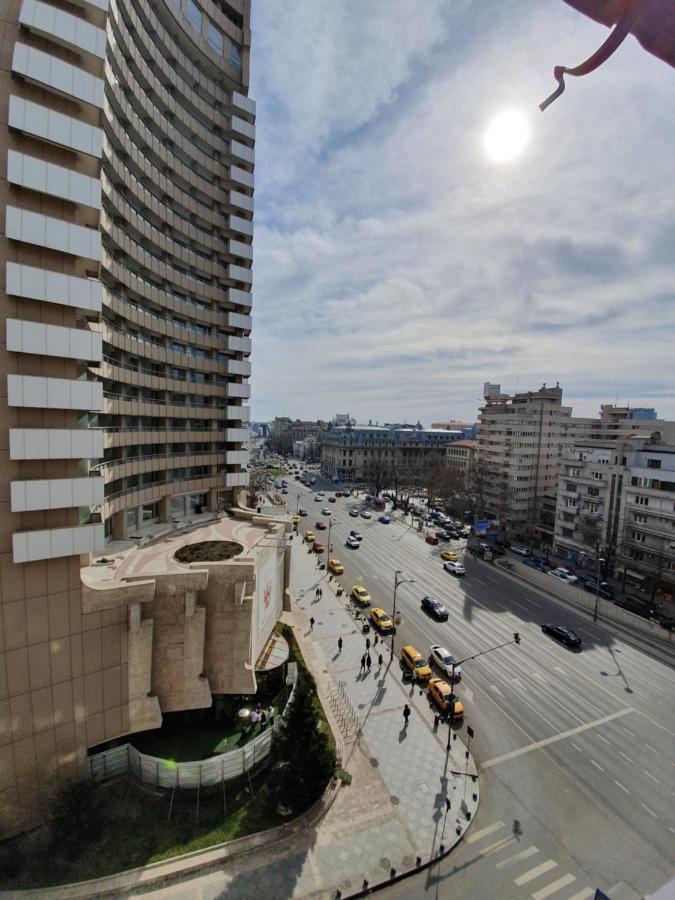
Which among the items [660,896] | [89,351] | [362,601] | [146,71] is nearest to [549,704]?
[362,601]

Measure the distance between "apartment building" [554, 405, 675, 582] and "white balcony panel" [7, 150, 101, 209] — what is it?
58.7 metres

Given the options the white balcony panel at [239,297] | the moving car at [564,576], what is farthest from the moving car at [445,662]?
the white balcony panel at [239,297]

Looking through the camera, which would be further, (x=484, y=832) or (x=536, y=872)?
(x=484, y=832)

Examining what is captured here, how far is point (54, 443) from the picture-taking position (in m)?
20.9

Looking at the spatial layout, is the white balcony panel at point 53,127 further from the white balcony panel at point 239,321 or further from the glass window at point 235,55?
the glass window at point 235,55

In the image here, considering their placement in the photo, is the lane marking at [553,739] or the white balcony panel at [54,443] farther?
the lane marking at [553,739]

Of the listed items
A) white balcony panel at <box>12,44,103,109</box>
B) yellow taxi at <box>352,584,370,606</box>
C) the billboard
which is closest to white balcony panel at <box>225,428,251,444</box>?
yellow taxi at <box>352,584,370,606</box>

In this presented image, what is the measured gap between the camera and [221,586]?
26828mm

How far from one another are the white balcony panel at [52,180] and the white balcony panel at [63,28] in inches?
246

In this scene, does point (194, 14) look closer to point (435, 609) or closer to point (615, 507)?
point (435, 609)

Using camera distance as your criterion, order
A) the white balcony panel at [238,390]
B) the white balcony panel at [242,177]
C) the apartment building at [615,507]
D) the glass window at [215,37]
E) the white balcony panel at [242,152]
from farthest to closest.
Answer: the apartment building at [615,507]
the white balcony panel at [238,390]
the white balcony panel at [242,177]
the white balcony panel at [242,152]
the glass window at [215,37]

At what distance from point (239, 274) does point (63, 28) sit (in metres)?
22.5

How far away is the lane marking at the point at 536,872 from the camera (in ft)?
63.5

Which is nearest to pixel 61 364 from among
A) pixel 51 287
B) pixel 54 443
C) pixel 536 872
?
pixel 51 287
